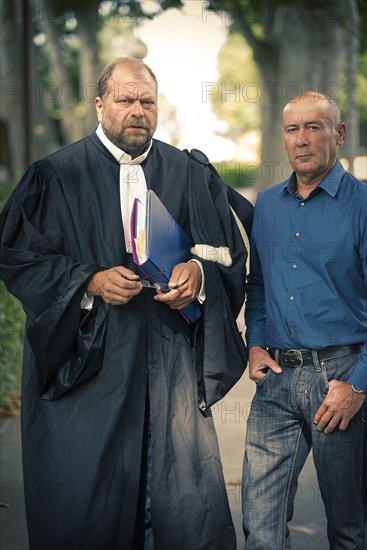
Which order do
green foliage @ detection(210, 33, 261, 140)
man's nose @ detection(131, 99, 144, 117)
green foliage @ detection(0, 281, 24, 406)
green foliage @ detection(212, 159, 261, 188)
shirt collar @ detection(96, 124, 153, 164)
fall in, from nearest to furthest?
man's nose @ detection(131, 99, 144, 117) → shirt collar @ detection(96, 124, 153, 164) → green foliage @ detection(212, 159, 261, 188) → green foliage @ detection(0, 281, 24, 406) → green foliage @ detection(210, 33, 261, 140)

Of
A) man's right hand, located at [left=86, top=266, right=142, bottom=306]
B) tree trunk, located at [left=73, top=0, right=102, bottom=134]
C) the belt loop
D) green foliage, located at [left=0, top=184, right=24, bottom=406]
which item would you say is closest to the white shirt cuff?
man's right hand, located at [left=86, top=266, right=142, bottom=306]

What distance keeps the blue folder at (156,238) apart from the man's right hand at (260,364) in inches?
14.0

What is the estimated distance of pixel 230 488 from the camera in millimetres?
6152

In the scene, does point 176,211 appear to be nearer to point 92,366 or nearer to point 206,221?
point 206,221

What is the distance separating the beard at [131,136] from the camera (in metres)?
3.99

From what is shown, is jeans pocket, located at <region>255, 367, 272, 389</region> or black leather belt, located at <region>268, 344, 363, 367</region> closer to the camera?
black leather belt, located at <region>268, 344, 363, 367</region>

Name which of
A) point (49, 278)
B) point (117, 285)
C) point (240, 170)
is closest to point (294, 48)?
point (240, 170)

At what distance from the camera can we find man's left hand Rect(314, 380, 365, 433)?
366cm

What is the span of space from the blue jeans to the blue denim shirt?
115mm

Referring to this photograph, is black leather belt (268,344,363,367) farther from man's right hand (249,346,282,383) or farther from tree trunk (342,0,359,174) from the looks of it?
tree trunk (342,0,359,174)

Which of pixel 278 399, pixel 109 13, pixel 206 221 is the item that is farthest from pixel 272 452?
pixel 109 13

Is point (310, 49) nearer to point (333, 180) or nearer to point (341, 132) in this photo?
point (341, 132)

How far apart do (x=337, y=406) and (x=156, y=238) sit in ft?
2.98

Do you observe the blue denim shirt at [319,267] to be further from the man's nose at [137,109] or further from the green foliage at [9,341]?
the green foliage at [9,341]
